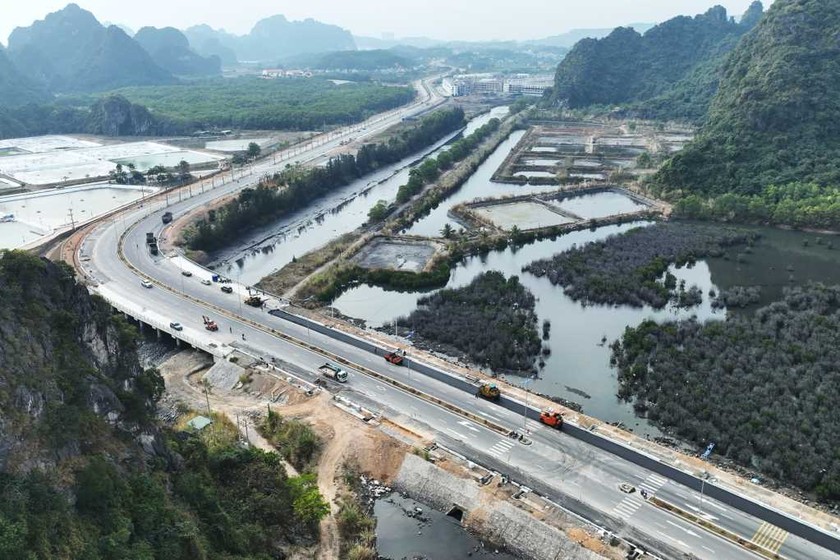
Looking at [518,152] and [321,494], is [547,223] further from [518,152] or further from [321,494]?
[321,494]

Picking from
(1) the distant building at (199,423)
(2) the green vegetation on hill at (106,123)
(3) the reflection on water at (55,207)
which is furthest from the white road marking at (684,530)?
(2) the green vegetation on hill at (106,123)

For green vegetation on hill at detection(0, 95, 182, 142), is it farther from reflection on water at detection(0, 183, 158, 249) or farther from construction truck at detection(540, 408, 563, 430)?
construction truck at detection(540, 408, 563, 430)

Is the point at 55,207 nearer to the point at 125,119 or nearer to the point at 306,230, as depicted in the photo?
the point at 306,230

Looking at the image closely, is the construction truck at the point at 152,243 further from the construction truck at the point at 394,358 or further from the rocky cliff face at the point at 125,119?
the rocky cliff face at the point at 125,119

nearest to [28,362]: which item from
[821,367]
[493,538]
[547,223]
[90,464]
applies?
[90,464]

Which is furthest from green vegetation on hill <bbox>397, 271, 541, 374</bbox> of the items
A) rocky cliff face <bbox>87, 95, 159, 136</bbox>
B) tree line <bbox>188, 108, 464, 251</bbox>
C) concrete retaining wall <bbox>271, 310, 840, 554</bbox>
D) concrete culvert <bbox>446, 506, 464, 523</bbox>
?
rocky cliff face <bbox>87, 95, 159, 136</bbox>
